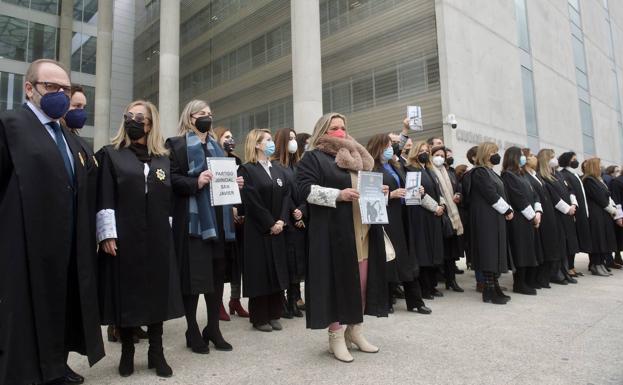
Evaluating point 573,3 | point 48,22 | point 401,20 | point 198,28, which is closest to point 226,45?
point 198,28

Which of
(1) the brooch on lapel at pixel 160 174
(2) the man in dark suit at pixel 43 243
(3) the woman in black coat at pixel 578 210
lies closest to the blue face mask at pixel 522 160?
(3) the woman in black coat at pixel 578 210

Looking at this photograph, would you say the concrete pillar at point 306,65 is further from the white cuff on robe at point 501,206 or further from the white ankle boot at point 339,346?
the white ankle boot at point 339,346

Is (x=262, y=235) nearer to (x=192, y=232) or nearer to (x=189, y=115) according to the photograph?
(x=192, y=232)

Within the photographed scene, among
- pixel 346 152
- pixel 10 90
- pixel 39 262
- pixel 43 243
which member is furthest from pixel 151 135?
pixel 10 90

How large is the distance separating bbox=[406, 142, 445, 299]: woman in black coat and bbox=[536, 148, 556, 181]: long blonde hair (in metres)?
2.61

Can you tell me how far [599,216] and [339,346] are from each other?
Result: 769 centimetres

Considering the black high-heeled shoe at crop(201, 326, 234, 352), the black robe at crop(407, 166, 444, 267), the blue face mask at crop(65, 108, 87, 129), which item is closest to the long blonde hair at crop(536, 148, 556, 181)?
the black robe at crop(407, 166, 444, 267)

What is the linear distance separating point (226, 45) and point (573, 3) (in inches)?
1005

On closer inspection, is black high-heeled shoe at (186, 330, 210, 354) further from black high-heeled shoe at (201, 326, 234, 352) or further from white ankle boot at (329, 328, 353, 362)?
white ankle boot at (329, 328, 353, 362)

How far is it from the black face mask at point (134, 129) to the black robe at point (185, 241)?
0.52 metres

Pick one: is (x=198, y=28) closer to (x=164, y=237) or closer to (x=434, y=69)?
(x=434, y=69)

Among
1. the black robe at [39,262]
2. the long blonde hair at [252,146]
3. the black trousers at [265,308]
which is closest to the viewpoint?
the black robe at [39,262]

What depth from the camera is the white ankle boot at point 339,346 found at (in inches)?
145

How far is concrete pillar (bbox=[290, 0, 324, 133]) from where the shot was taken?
57.3 feet
